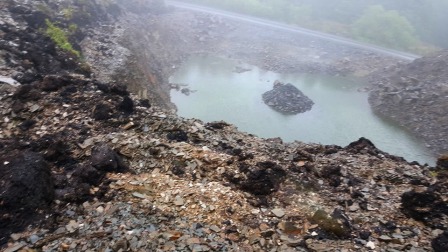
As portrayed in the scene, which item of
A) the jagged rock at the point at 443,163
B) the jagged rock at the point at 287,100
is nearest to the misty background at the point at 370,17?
the jagged rock at the point at 287,100

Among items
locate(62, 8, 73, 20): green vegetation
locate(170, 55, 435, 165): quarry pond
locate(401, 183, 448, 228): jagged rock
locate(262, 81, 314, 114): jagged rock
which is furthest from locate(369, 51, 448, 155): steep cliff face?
locate(62, 8, 73, 20): green vegetation

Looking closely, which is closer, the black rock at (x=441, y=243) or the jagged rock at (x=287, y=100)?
the black rock at (x=441, y=243)

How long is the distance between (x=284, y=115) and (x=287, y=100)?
197cm

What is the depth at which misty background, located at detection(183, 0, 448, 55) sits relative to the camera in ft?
155

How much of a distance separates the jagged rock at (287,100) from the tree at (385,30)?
73.5 ft

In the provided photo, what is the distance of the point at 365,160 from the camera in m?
15.3

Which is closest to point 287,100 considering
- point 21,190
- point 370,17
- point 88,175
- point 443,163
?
point 443,163

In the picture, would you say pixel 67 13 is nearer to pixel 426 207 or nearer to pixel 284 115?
pixel 284 115

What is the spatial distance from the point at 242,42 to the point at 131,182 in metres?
37.8

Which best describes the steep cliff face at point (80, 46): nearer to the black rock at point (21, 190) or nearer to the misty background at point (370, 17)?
the black rock at point (21, 190)

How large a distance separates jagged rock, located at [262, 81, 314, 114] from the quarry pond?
24.0 inches

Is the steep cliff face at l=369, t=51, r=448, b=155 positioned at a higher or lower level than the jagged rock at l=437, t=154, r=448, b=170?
lower

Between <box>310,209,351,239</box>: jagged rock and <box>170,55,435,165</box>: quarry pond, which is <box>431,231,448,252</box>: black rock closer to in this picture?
<box>310,209,351,239</box>: jagged rock

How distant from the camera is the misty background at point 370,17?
1861 inches
